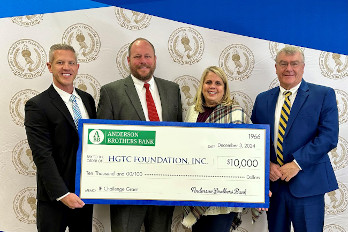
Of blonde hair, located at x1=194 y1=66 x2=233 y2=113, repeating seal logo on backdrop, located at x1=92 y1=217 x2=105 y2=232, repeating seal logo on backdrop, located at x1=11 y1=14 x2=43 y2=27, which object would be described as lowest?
repeating seal logo on backdrop, located at x1=92 y1=217 x2=105 y2=232

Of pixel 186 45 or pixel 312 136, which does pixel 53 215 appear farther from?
pixel 312 136

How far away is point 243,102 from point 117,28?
113 cm

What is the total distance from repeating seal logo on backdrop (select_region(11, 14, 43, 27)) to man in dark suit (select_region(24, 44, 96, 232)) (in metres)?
0.58

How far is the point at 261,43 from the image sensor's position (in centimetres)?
260

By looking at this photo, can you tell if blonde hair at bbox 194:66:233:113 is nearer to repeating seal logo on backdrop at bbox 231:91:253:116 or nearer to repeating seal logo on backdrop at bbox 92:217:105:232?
repeating seal logo on backdrop at bbox 231:91:253:116

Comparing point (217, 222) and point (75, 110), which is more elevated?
point (75, 110)

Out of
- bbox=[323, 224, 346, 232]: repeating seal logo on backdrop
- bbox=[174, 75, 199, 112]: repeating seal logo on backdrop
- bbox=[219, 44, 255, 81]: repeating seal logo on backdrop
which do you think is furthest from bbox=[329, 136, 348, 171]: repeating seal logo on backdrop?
bbox=[174, 75, 199, 112]: repeating seal logo on backdrop

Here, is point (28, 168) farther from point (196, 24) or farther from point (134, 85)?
point (196, 24)

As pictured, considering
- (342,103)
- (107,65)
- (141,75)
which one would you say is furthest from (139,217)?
(342,103)

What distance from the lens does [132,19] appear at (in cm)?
257

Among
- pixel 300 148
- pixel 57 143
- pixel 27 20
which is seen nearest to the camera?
pixel 57 143

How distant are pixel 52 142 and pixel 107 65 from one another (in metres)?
0.81

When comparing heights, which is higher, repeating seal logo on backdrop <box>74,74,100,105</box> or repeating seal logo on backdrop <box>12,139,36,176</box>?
repeating seal logo on backdrop <box>74,74,100,105</box>

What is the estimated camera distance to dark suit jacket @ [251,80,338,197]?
6.85 feet
